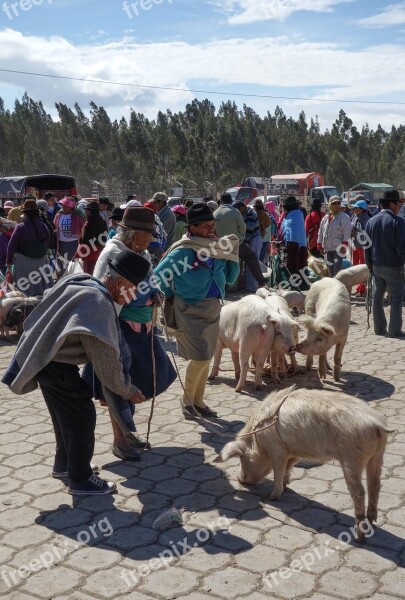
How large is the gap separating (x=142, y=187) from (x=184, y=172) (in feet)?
18.6

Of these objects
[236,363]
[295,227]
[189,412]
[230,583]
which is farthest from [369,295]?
[230,583]

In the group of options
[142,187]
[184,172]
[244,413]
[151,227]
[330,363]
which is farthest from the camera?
[184,172]

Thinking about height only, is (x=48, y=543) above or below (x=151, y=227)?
below

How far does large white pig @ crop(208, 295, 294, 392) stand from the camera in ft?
22.7

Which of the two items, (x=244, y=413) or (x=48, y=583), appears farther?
(x=244, y=413)

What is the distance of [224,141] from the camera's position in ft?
163

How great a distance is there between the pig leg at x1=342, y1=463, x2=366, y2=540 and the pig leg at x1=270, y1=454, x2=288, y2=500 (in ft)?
1.97

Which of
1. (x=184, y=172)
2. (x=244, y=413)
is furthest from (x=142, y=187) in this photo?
(x=244, y=413)

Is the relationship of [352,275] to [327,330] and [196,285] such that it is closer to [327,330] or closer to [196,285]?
[327,330]

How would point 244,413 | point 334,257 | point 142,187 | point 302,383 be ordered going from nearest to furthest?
point 244,413 → point 302,383 → point 334,257 → point 142,187

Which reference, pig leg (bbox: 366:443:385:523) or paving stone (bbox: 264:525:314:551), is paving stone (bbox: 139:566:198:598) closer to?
paving stone (bbox: 264:525:314:551)

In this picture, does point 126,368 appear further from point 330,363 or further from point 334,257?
point 334,257

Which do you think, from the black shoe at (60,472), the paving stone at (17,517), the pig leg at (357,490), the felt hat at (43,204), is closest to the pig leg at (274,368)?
the black shoe at (60,472)

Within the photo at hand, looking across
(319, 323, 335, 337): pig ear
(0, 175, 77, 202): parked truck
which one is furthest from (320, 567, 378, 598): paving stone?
(0, 175, 77, 202): parked truck
